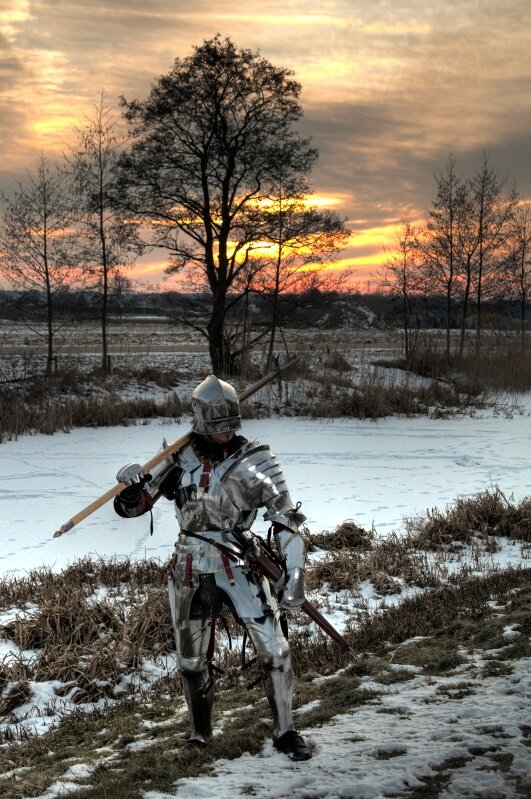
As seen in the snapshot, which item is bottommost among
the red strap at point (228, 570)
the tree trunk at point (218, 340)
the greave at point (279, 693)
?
the greave at point (279, 693)

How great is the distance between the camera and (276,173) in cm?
2122

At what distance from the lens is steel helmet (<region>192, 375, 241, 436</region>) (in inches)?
159

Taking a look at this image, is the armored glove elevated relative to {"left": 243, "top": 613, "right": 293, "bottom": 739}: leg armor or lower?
elevated

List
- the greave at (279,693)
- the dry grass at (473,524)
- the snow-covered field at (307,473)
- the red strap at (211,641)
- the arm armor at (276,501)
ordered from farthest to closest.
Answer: the snow-covered field at (307,473) < the dry grass at (473,524) < the red strap at (211,641) < the arm armor at (276,501) < the greave at (279,693)

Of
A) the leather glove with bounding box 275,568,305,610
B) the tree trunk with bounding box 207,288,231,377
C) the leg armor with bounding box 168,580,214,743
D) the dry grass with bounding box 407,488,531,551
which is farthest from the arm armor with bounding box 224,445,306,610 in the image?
the tree trunk with bounding box 207,288,231,377

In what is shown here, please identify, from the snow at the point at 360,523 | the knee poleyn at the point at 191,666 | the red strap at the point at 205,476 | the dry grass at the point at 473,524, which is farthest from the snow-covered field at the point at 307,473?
the red strap at the point at 205,476

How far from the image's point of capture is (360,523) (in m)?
9.27

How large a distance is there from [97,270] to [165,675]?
16964mm

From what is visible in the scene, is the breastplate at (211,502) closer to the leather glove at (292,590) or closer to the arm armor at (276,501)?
the arm armor at (276,501)

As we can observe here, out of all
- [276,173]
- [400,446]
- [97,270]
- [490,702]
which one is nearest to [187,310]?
[97,270]

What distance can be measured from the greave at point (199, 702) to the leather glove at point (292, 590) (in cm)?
58

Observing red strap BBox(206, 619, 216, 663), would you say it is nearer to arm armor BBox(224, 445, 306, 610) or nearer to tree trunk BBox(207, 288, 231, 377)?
arm armor BBox(224, 445, 306, 610)

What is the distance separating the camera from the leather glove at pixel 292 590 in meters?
3.88

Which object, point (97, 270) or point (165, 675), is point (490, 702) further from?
point (97, 270)
